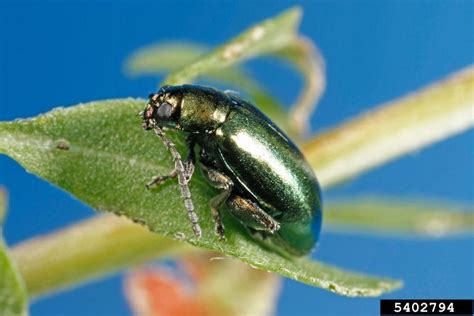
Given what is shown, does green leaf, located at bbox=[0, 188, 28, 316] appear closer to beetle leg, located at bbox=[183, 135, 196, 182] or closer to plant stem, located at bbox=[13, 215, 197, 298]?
beetle leg, located at bbox=[183, 135, 196, 182]

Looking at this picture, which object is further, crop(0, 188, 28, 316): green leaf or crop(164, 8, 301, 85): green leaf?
crop(164, 8, 301, 85): green leaf

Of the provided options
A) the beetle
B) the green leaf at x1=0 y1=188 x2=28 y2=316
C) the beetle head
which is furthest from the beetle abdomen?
the green leaf at x1=0 y1=188 x2=28 y2=316

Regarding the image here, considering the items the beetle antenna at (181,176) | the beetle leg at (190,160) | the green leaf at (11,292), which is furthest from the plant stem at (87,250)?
the green leaf at (11,292)

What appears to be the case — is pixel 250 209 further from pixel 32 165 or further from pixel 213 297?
pixel 213 297

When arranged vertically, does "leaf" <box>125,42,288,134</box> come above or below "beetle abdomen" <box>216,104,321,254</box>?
above

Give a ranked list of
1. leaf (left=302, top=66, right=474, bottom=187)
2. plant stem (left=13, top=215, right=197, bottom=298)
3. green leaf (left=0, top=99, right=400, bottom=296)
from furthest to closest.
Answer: leaf (left=302, top=66, right=474, bottom=187), plant stem (left=13, top=215, right=197, bottom=298), green leaf (left=0, top=99, right=400, bottom=296)

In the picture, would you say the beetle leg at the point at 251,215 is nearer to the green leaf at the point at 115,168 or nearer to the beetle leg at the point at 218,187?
the beetle leg at the point at 218,187
